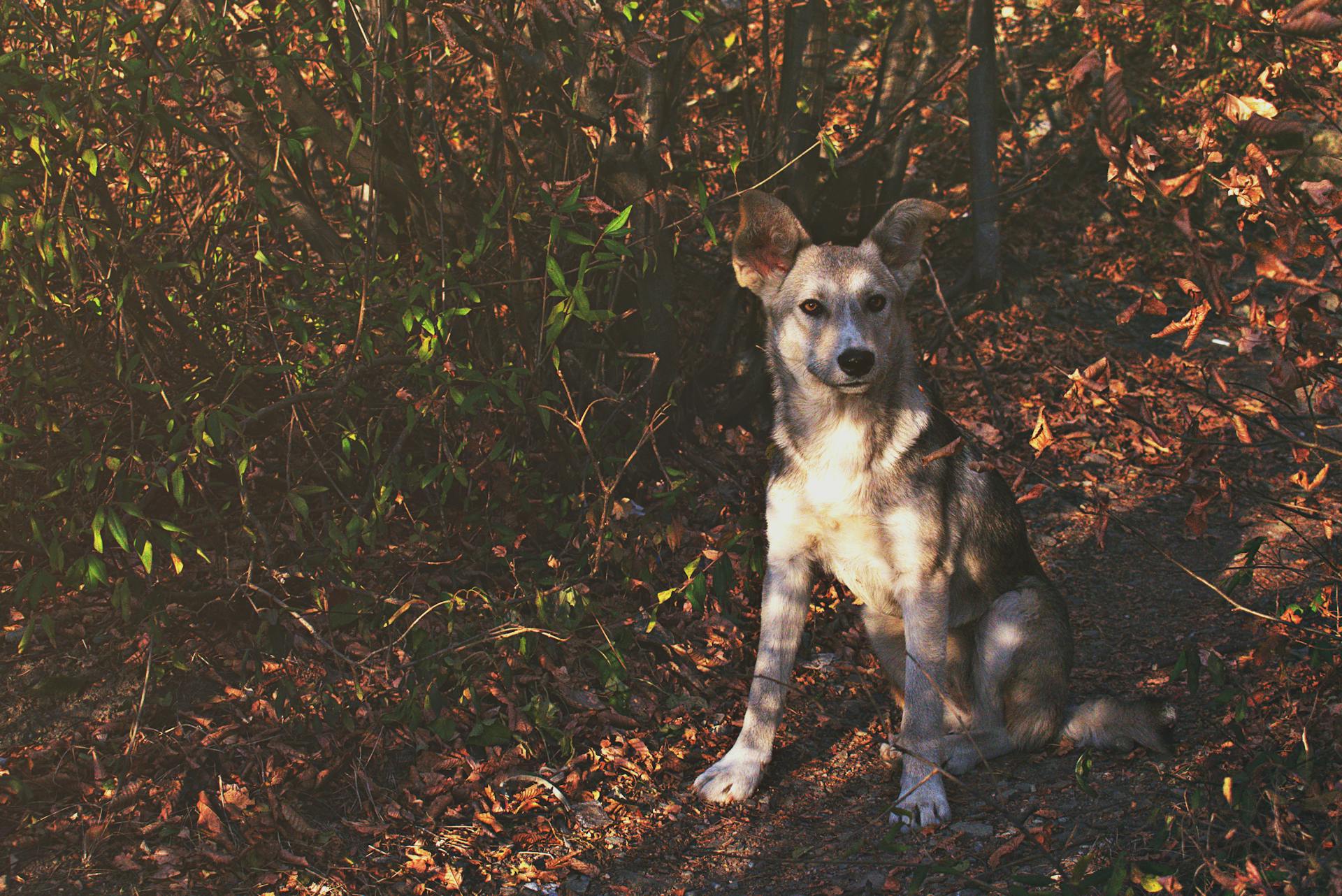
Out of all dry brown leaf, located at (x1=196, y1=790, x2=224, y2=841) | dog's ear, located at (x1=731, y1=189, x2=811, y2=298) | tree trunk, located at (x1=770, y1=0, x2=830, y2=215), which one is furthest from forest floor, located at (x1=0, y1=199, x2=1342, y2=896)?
tree trunk, located at (x1=770, y1=0, x2=830, y2=215)

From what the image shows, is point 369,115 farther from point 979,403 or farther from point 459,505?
point 979,403

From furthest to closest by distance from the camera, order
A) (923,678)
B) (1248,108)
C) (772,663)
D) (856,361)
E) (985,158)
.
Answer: (985,158) → (772,663) → (923,678) → (856,361) → (1248,108)

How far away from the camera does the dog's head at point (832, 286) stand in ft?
14.9

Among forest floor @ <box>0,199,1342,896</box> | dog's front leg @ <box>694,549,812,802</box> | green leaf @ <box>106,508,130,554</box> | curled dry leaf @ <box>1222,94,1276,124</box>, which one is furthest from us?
dog's front leg @ <box>694,549,812,802</box>

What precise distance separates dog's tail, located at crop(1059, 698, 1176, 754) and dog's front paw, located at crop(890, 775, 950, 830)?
28.3 inches

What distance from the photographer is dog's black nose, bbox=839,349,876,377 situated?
14.5 ft

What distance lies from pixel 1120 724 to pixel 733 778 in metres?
1.60

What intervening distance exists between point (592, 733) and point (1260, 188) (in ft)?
11.2

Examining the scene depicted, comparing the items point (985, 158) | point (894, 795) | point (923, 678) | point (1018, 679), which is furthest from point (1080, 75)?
point (985, 158)

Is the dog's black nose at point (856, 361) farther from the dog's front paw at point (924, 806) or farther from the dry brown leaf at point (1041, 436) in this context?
the dog's front paw at point (924, 806)

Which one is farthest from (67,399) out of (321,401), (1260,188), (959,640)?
(1260,188)

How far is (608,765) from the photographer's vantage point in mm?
4895

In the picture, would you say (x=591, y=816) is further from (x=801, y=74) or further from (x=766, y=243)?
(x=801, y=74)

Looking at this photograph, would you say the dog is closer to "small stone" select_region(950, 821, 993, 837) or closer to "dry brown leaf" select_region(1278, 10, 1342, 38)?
"small stone" select_region(950, 821, 993, 837)
